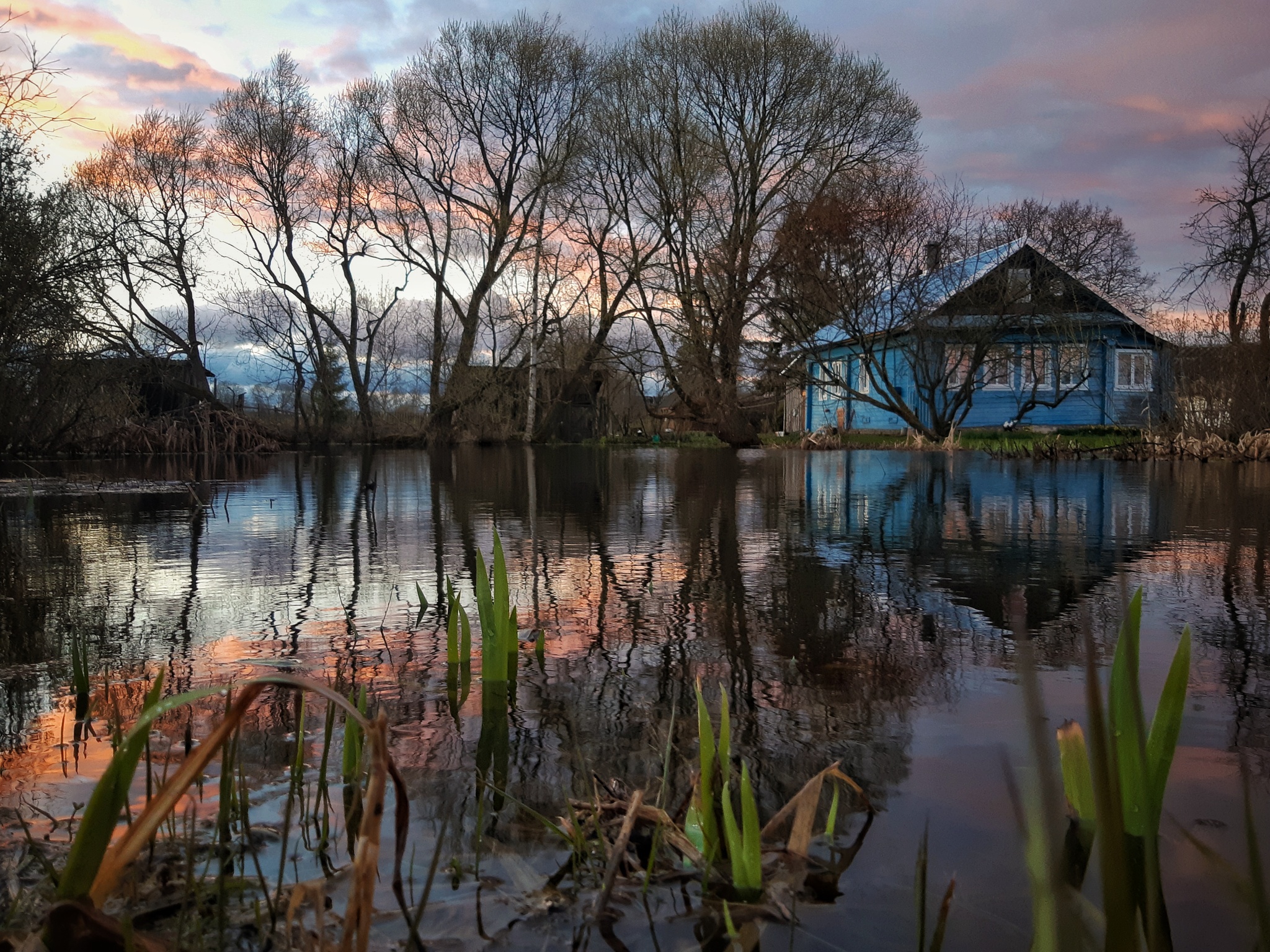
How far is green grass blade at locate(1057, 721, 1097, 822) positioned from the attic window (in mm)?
24612

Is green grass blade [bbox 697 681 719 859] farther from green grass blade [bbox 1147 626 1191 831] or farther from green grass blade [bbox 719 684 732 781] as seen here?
green grass blade [bbox 1147 626 1191 831]

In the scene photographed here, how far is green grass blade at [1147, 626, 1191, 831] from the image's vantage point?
1179 millimetres

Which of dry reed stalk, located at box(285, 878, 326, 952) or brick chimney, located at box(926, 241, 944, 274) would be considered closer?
dry reed stalk, located at box(285, 878, 326, 952)

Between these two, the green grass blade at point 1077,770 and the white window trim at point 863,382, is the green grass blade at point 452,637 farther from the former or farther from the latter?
the white window trim at point 863,382

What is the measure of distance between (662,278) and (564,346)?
683 cm

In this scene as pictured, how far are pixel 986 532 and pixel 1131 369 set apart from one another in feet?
92.1

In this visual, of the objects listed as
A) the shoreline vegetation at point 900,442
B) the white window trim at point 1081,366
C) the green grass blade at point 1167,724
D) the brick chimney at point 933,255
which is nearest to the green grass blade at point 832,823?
the green grass blade at point 1167,724

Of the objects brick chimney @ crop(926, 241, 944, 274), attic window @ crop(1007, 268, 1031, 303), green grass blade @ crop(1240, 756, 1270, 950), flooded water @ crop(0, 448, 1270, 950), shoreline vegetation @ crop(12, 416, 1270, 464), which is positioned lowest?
flooded water @ crop(0, 448, 1270, 950)

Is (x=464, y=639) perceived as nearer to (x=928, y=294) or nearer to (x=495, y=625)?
(x=495, y=625)

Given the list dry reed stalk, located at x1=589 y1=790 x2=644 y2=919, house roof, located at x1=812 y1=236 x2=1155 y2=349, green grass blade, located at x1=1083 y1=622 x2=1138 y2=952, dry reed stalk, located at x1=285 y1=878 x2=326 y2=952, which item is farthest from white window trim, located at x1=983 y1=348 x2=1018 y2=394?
green grass blade, located at x1=1083 y1=622 x2=1138 y2=952

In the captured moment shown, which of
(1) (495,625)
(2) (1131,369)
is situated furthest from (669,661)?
(2) (1131,369)

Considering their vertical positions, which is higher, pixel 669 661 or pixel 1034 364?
pixel 1034 364

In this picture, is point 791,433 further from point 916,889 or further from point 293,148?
point 916,889

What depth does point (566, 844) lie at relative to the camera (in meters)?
1.99
